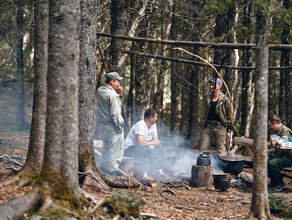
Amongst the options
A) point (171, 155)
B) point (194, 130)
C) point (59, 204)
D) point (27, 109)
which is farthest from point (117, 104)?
point (27, 109)

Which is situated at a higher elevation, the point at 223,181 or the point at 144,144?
the point at 144,144

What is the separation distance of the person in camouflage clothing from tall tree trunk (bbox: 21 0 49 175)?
5.38 metres

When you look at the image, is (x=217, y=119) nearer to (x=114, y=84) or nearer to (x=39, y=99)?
(x=114, y=84)

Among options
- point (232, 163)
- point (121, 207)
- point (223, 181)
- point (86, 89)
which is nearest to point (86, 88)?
point (86, 89)

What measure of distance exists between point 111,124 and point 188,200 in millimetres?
2520

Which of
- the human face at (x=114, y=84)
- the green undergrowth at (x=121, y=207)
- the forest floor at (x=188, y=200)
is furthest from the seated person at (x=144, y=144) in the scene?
the green undergrowth at (x=121, y=207)

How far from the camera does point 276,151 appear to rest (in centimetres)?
1004

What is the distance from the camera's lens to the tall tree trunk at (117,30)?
12.0 meters

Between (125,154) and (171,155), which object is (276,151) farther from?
(125,154)

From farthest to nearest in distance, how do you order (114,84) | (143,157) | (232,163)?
(143,157), (232,163), (114,84)

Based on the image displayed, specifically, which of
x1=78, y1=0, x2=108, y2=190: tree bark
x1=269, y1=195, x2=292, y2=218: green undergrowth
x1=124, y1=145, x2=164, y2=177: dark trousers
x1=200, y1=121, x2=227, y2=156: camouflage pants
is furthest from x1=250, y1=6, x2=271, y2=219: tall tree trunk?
x1=200, y1=121, x2=227, y2=156: camouflage pants

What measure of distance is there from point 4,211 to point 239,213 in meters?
3.96

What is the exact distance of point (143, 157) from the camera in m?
10.1

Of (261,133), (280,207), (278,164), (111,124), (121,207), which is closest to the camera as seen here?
(121,207)
